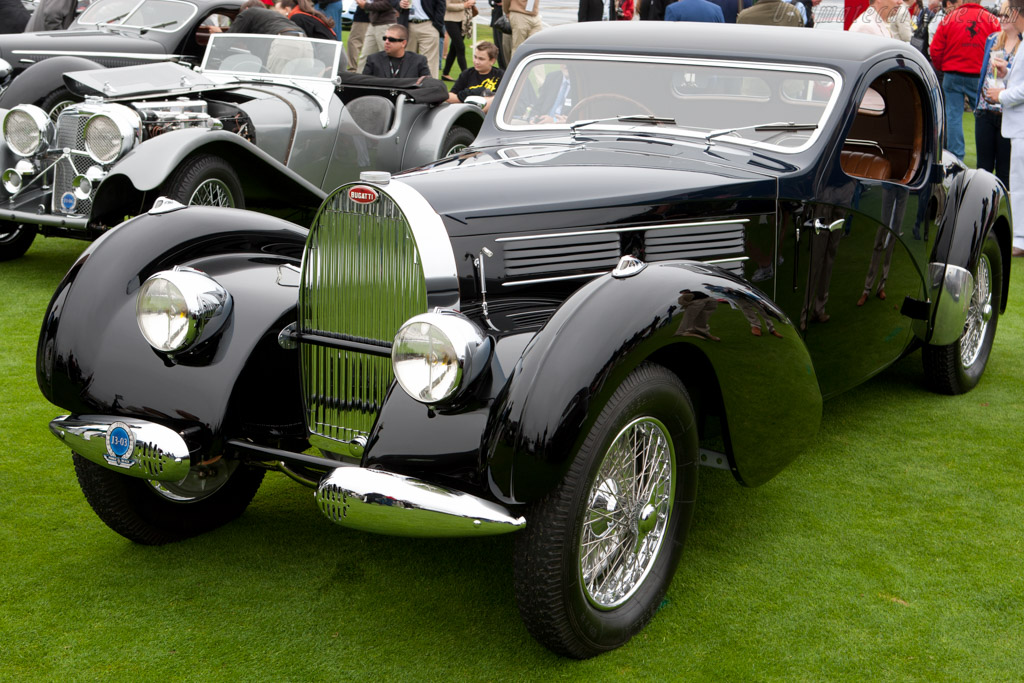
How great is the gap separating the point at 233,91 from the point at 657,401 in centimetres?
547

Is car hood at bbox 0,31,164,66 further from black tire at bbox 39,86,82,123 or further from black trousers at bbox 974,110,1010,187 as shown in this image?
black trousers at bbox 974,110,1010,187

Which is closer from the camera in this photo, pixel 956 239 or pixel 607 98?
pixel 607 98

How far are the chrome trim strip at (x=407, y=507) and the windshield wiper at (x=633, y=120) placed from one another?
194 centimetres

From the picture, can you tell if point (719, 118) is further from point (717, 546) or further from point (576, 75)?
point (717, 546)

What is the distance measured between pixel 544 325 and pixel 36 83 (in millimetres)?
6055

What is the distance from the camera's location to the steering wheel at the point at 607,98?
3.90 meters

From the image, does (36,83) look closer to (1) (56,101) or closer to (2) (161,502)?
(1) (56,101)

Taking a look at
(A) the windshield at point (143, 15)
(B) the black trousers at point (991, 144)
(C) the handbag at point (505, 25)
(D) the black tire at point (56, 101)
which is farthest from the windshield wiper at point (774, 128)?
(C) the handbag at point (505, 25)

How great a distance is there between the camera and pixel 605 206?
10.3 ft

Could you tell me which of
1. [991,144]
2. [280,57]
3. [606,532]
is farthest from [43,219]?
[991,144]

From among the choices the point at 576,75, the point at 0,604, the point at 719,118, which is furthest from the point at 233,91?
the point at 0,604

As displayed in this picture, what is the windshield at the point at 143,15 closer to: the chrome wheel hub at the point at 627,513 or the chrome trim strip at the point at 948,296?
the chrome trim strip at the point at 948,296

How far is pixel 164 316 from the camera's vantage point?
9.30 feet

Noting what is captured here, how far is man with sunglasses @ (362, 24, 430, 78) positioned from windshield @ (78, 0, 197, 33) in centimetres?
165
